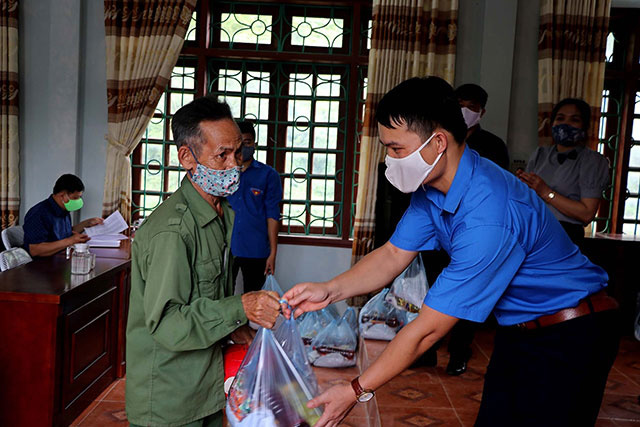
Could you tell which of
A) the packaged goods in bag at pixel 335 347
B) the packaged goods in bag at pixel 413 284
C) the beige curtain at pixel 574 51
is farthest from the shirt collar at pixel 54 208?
the beige curtain at pixel 574 51

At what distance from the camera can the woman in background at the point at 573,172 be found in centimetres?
330

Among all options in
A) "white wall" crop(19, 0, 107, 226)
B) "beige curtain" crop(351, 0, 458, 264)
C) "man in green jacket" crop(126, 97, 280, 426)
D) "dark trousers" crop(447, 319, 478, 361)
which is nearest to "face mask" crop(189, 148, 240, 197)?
"man in green jacket" crop(126, 97, 280, 426)

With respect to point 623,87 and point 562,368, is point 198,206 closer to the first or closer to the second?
point 562,368

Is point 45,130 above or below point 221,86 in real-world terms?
below

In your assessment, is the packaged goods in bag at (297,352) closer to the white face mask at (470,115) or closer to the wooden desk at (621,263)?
the white face mask at (470,115)

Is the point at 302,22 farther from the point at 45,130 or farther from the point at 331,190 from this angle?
the point at 45,130

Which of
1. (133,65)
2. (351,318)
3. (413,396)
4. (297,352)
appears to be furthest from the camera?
(133,65)

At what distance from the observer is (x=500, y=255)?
1.37m

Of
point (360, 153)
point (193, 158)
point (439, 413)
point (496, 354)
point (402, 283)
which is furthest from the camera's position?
point (360, 153)

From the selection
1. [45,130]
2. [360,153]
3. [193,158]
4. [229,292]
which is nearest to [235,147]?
[193,158]

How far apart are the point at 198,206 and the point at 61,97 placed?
401cm

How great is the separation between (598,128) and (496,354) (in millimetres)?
3817

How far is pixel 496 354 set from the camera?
5.67 ft

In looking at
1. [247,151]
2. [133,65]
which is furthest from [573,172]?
[133,65]
